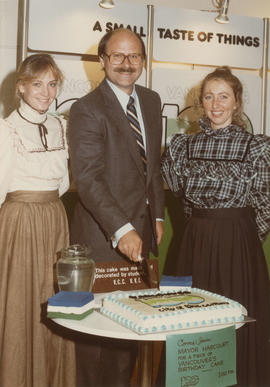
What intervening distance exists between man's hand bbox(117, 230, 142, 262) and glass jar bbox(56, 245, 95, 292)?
13.8 inches

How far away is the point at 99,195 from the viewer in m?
2.32

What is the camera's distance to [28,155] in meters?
2.56

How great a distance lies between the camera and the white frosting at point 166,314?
155 cm

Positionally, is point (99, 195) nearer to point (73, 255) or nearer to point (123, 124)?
point (123, 124)

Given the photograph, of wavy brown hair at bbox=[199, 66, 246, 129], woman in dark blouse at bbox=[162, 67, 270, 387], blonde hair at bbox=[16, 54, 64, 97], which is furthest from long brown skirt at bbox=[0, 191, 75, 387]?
wavy brown hair at bbox=[199, 66, 246, 129]

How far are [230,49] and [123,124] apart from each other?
233cm

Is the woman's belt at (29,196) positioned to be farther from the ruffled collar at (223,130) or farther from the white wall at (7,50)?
the white wall at (7,50)

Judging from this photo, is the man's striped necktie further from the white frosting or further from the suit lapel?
the white frosting

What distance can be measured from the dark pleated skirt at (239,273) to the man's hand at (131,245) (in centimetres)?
51

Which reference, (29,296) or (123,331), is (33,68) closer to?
(29,296)

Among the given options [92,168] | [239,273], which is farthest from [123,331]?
[239,273]

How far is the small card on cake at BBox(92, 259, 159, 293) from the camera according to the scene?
1958mm

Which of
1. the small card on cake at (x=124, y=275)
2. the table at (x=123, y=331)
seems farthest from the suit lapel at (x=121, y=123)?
the table at (x=123, y=331)

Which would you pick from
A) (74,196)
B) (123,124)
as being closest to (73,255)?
(123,124)
